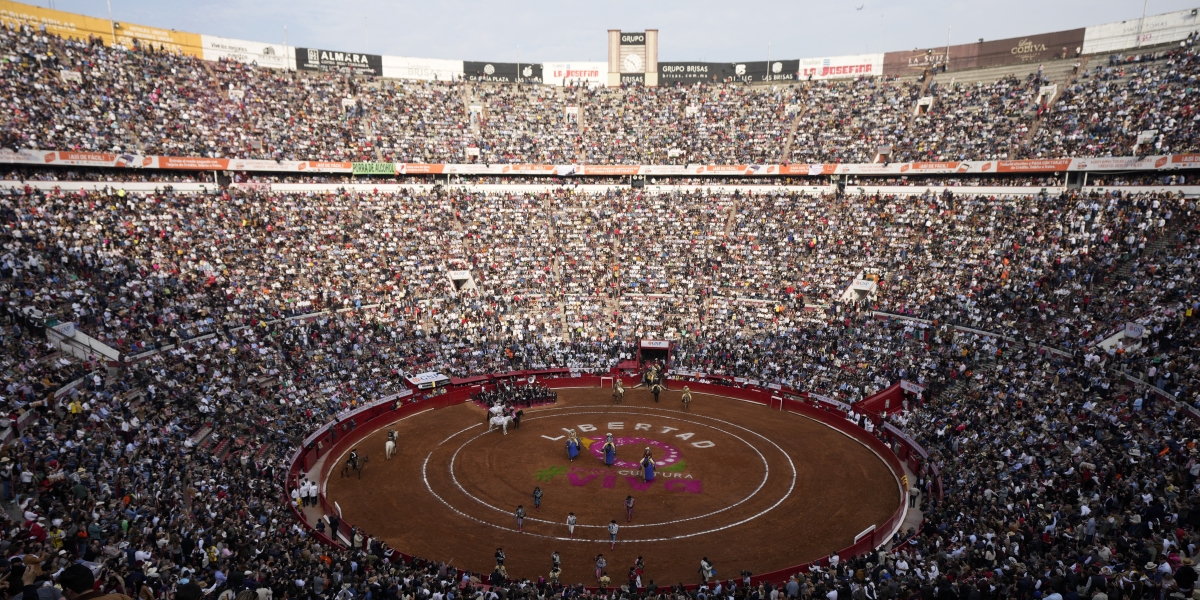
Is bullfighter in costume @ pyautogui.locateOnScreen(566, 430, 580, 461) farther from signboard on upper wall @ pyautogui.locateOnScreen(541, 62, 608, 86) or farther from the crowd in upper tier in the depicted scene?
signboard on upper wall @ pyautogui.locateOnScreen(541, 62, 608, 86)

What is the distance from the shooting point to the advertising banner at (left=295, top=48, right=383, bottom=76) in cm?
6625

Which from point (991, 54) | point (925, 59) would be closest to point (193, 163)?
point (925, 59)

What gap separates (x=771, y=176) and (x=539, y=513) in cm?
4458

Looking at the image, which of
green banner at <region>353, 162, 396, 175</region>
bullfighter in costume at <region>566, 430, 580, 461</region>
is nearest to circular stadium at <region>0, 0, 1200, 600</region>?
green banner at <region>353, 162, 396, 175</region>

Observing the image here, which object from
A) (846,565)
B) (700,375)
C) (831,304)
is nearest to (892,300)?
(831,304)

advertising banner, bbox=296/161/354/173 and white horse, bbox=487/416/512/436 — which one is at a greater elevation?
advertising banner, bbox=296/161/354/173

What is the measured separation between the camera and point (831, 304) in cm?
4628

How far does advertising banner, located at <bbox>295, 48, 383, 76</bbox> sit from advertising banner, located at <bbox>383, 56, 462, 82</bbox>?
3.35 feet

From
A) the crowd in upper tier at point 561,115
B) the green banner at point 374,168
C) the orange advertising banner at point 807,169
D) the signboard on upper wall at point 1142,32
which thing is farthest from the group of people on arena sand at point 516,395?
the signboard on upper wall at point 1142,32

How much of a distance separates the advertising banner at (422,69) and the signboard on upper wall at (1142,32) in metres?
60.7

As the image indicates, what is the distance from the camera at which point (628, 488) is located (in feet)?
91.3

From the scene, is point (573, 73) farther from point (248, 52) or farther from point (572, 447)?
point (572, 447)

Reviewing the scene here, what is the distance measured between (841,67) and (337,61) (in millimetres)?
53098

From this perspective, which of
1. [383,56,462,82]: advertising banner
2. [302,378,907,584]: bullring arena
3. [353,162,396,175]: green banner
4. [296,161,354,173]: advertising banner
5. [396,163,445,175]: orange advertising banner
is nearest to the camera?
[302,378,907,584]: bullring arena
